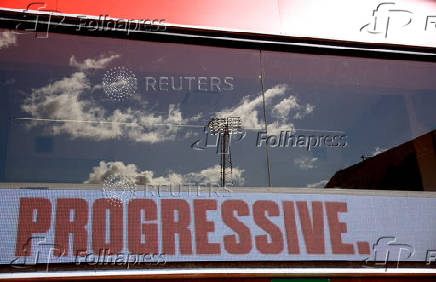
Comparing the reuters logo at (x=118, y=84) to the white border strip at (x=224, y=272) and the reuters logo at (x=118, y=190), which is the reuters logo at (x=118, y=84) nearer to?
the reuters logo at (x=118, y=190)

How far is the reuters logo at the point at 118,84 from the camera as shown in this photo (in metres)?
4.87

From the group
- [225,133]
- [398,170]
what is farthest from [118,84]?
[398,170]

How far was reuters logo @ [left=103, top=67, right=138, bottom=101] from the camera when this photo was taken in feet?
16.0

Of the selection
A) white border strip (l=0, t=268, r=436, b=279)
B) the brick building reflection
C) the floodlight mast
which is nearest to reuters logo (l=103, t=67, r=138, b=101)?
the floodlight mast

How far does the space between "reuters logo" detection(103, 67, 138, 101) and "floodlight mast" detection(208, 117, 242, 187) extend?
3.22ft

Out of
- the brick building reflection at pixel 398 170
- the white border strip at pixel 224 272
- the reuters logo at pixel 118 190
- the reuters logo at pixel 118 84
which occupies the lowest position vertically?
the white border strip at pixel 224 272

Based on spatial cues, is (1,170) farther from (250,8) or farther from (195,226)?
(250,8)

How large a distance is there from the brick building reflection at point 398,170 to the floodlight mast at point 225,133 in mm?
1074

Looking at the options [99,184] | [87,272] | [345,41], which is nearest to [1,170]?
[99,184]

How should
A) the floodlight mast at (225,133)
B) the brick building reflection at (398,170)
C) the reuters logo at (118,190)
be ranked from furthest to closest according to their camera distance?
1. the brick building reflection at (398,170)
2. the floodlight mast at (225,133)
3. the reuters logo at (118,190)

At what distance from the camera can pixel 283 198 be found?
4.38 metres

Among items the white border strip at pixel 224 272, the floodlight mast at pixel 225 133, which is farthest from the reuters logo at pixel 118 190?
the floodlight mast at pixel 225 133

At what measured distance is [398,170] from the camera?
200 inches

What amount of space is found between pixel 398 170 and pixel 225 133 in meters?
2.02
